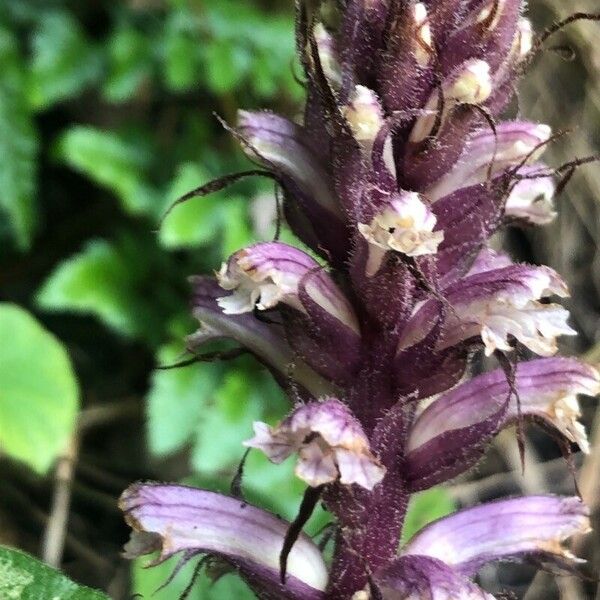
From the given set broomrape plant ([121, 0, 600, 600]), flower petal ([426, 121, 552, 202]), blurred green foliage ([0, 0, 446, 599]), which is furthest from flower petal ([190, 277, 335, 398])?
blurred green foliage ([0, 0, 446, 599])

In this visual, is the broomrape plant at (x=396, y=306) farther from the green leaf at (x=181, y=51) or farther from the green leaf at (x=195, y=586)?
the green leaf at (x=181, y=51)

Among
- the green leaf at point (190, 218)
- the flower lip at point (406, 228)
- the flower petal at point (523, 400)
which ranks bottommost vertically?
the green leaf at point (190, 218)

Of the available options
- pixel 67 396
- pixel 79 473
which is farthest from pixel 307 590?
pixel 79 473

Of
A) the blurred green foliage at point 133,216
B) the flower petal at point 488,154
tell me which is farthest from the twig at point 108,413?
the flower petal at point 488,154

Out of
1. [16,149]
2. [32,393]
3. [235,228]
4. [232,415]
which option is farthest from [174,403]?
[16,149]

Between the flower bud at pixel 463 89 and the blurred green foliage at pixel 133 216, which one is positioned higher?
the flower bud at pixel 463 89

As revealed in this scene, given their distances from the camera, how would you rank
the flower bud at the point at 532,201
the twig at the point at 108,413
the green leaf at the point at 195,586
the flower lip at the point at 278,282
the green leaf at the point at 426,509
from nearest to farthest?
the flower lip at the point at 278,282 < the flower bud at the point at 532,201 < the green leaf at the point at 195,586 < the green leaf at the point at 426,509 < the twig at the point at 108,413

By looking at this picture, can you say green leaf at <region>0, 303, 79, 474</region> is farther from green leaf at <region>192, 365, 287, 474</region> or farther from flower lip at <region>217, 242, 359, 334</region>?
flower lip at <region>217, 242, 359, 334</region>
